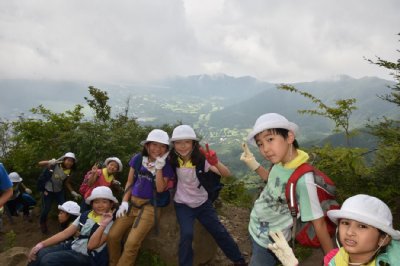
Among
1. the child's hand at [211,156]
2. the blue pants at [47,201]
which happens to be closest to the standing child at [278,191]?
the child's hand at [211,156]

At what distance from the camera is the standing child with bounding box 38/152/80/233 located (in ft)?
Answer: 24.8

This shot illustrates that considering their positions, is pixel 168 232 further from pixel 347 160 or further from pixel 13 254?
pixel 347 160

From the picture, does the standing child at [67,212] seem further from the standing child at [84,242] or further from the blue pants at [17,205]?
the blue pants at [17,205]

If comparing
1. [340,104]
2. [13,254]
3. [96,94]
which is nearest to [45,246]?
[13,254]

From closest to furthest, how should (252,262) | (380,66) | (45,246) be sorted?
(252,262) → (45,246) → (380,66)

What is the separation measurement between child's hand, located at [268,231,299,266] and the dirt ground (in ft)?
13.0

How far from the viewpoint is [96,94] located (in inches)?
674

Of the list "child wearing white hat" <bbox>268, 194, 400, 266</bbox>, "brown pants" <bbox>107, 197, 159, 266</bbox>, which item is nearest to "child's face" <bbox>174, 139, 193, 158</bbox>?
"brown pants" <bbox>107, 197, 159, 266</bbox>

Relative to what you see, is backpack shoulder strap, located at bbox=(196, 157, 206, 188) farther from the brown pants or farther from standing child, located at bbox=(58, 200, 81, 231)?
standing child, located at bbox=(58, 200, 81, 231)

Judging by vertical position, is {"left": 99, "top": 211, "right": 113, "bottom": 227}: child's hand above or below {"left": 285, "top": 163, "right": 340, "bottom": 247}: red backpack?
below

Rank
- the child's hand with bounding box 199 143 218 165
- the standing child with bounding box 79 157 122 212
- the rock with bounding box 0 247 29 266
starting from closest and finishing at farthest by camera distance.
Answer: the child's hand with bounding box 199 143 218 165
the rock with bounding box 0 247 29 266
the standing child with bounding box 79 157 122 212

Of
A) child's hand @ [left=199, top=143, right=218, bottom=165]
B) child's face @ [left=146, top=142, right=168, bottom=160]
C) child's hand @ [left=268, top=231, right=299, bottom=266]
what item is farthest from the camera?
child's face @ [left=146, top=142, right=168, bottom=160]

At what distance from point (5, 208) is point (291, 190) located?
889 centimetres

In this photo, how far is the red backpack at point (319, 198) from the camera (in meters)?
2.38
